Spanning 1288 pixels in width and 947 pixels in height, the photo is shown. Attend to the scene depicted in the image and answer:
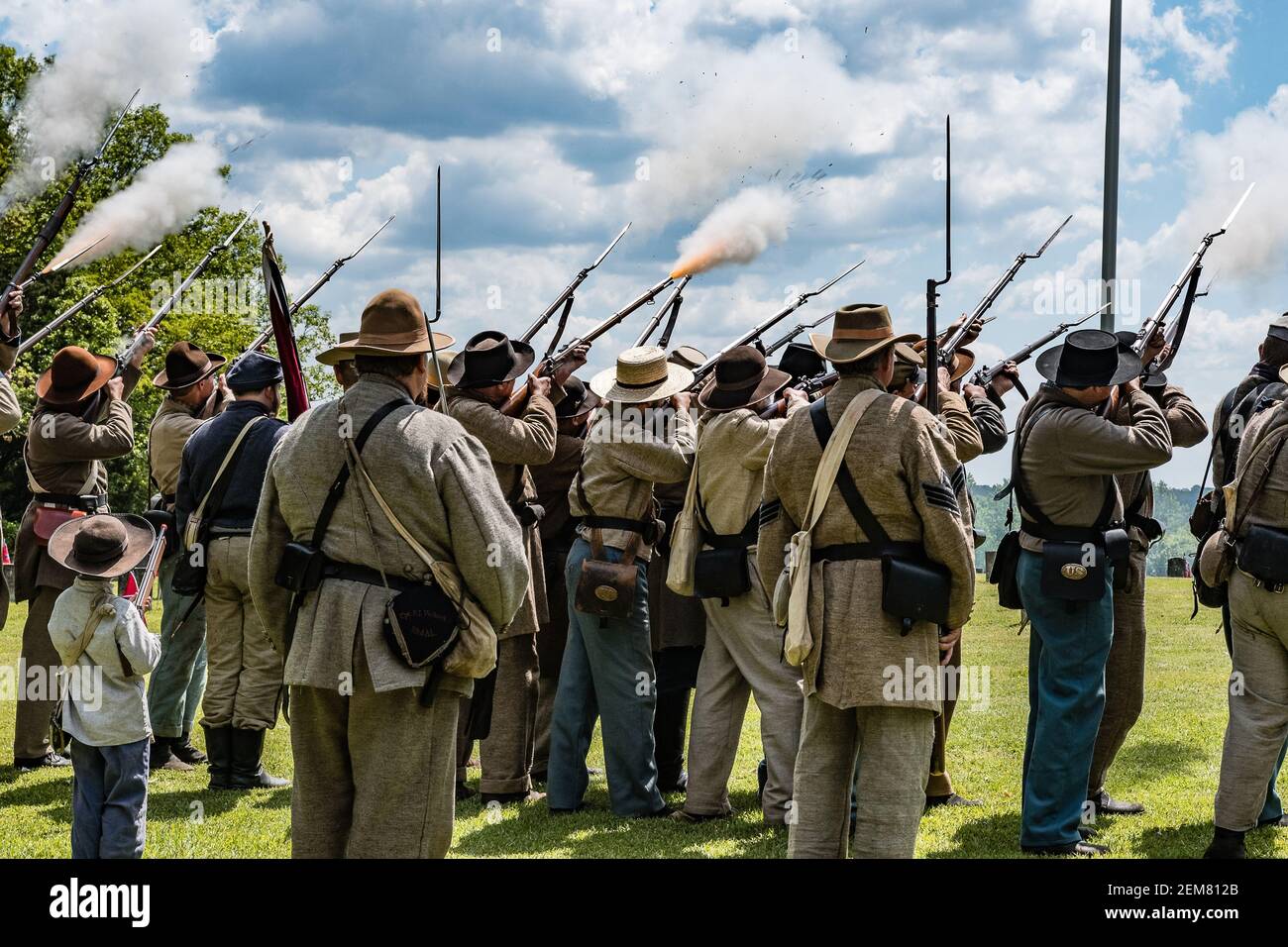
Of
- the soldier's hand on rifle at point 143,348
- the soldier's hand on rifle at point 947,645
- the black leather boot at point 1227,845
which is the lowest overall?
the black leather boot at point 1227,845

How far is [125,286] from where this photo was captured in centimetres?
3491

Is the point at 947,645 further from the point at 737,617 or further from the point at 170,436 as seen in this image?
the point at 170,436

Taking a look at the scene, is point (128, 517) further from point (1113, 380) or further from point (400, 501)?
point (1113, 380)

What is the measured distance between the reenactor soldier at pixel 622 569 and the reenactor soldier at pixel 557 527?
0.92 meters

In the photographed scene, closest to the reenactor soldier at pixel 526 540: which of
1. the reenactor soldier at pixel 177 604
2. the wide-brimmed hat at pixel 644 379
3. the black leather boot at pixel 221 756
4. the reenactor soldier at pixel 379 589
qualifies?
the wide-brimmed hat at pixel 644 379

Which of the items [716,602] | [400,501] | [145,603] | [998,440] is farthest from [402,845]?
[998,440]

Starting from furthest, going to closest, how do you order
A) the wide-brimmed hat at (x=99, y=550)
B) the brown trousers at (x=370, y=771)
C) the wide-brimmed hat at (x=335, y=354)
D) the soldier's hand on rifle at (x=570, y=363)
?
the soldier's hand on rifle at (x=570, y=363) < the wide-brimmed hat at (x=99, y=550) < the wide-brimmed hat at (x=335, y=354) < the brown trousers at (x=370, y=771)

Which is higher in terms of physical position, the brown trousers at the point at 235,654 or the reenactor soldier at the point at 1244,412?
the reenactor soldier at the point at 1244,412

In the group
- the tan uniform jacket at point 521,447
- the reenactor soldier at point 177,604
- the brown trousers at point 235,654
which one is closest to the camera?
the tan uniform jacket at point 521,447

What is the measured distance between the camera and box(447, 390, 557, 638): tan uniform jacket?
25.1 ft

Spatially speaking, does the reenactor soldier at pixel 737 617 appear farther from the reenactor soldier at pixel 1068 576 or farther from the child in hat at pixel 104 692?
the child in hat at pixel 104 692

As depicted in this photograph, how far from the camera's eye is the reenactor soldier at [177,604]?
29.3 feet

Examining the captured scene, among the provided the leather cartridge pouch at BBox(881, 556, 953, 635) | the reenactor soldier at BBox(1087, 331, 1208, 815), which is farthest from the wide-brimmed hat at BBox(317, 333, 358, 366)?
the reenactor soldier at BBox(1087, 331, 1208, 815)

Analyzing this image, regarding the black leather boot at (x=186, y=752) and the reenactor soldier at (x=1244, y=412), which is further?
the black leather boot at (x=186, y=752)
